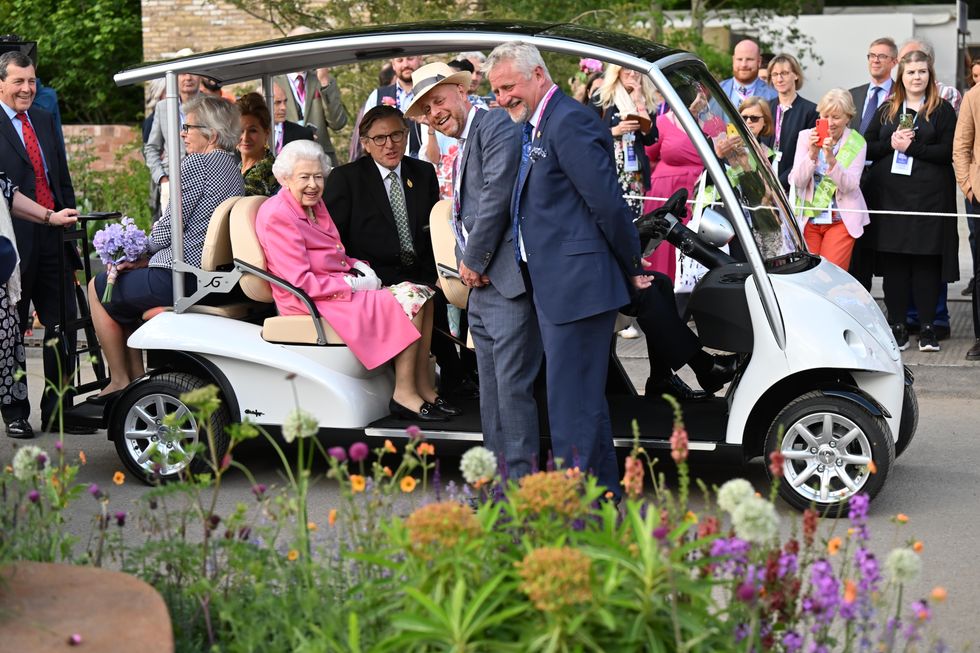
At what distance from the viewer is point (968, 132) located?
9.95 m

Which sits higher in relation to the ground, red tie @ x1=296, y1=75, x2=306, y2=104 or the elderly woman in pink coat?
red tie @ x1=296, y1=75, x2=306, y2=104

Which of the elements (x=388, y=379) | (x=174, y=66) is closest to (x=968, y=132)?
(x=388, y=379)

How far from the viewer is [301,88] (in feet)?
34.4

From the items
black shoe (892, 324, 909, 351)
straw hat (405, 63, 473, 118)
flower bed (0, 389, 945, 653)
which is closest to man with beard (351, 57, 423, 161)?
straw hat (405, 63, 473, 118)

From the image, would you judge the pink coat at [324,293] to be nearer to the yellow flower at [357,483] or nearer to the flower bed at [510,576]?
the flower bed at [510,576]

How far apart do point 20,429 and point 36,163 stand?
1.59 metres

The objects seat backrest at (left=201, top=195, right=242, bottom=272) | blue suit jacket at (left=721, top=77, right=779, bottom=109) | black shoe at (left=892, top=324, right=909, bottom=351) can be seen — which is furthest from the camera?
blue suit jacket at (left=721, top=77, right=779, bottom=109)

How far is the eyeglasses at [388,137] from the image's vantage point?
7602mm

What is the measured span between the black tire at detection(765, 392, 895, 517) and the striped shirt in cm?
293

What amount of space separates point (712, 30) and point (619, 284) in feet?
72.9

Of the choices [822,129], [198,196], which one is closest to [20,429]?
[198,196]

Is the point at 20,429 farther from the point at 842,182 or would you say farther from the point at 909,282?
the point at 909,282

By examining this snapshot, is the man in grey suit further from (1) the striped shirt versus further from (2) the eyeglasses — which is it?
(1) the striped shirt

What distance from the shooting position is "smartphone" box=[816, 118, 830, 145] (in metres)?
9.52
